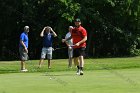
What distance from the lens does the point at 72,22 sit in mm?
47062

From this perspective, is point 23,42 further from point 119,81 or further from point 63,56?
point 63,56

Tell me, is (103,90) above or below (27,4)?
below

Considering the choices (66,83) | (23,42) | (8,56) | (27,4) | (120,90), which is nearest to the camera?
(120,90)

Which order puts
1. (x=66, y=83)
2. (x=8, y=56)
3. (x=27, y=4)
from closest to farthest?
(x=66, y=83)
(x=27, y=4)
(x=8, y=56)

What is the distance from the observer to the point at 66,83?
14578mm

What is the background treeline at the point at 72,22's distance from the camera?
4631cm

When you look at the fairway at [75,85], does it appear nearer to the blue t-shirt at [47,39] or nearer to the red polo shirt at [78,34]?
the red polo shirt at [78,34]

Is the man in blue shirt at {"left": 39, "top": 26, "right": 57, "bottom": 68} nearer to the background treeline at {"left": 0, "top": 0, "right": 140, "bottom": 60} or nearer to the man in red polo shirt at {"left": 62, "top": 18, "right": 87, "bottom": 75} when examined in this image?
the man in red polo shirt at {"left": 62, "top": 18, "right": 87, "bottom": 75}

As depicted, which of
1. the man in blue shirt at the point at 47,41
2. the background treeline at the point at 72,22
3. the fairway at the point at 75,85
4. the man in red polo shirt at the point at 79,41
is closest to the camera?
the fairway at the point at 75,85

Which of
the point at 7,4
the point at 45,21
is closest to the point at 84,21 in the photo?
the point at 45,21

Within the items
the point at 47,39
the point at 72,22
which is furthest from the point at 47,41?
the point at 72,22

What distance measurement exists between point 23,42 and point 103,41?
92.1 ft

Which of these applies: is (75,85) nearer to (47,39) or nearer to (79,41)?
(79,41)

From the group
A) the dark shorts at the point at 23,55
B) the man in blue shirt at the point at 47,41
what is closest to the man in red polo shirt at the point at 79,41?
the dark shorts at the point at 23,55
